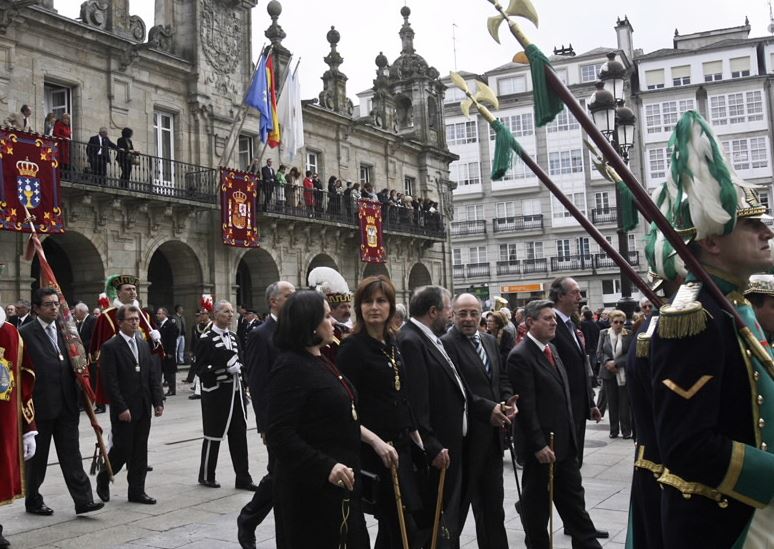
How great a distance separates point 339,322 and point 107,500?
2894mm

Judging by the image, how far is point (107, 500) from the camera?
7.01 meters

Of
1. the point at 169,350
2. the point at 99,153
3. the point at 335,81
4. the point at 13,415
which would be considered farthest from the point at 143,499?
the point at 335,81

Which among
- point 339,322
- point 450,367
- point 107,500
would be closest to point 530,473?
point 450,367

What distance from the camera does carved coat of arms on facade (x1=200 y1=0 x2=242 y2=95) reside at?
73.4ft

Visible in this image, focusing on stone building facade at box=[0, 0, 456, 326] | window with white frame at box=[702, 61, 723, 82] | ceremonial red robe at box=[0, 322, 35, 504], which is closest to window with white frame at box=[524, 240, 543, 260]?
window with white frame at box=[702, 61, 723, 82]

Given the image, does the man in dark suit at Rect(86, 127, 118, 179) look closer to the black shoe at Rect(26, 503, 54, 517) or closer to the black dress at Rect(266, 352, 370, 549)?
the black shoe at Rect(26, 503, 54, 517)

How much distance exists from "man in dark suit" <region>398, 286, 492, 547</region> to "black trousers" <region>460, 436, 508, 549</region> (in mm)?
165

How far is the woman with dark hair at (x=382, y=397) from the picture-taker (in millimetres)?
4277

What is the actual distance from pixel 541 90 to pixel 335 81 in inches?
1062

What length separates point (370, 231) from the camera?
27.0 metres

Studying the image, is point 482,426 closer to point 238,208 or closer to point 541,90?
point 541,90

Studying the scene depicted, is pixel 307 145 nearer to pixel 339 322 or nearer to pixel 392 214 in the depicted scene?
pixel 392 214

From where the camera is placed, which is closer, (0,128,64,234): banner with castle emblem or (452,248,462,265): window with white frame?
(0,128,64,234): banner with castle emblem

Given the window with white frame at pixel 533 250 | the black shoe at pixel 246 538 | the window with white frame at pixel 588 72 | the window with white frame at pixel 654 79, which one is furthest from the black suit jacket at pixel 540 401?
the window with white frame at pixel 588 72
